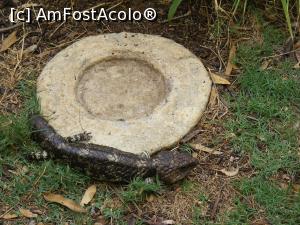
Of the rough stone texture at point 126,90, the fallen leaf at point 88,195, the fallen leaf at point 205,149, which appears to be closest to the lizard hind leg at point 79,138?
the rough stone texture at point 126,90

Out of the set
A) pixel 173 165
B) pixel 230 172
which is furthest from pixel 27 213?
pixel 230 172

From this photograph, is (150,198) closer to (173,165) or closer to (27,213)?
(173,165)

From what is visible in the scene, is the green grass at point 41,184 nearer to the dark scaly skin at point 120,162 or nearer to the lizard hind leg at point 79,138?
the dark scaly skin at point 120,162

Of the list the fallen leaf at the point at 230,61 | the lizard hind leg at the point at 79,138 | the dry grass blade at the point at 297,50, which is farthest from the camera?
the dry grass blade at the point at 297,50

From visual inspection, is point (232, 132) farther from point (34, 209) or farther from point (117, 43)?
point (34, 209)

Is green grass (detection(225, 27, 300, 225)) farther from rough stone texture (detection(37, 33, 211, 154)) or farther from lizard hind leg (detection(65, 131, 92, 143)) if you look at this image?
lizard hind leg (detection(65, 131, 92, 143))

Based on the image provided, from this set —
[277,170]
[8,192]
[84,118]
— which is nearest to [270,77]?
[277,170]
